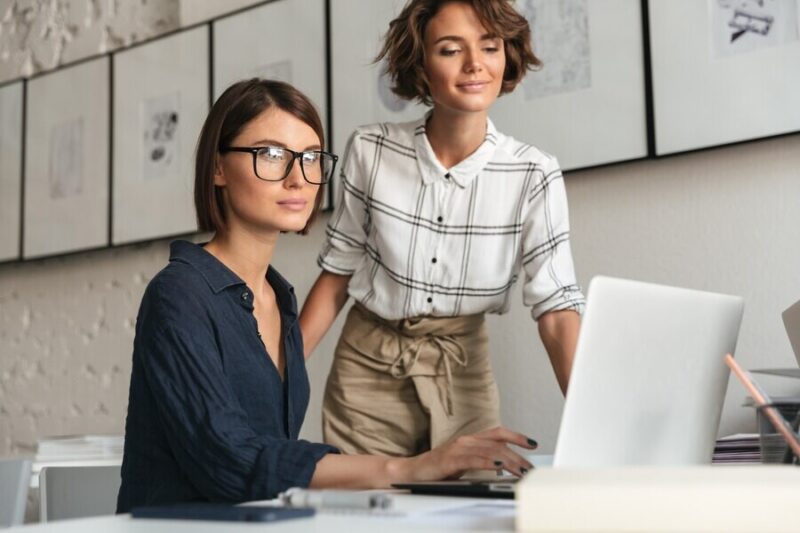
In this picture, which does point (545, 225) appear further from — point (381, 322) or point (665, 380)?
point (665, 380)

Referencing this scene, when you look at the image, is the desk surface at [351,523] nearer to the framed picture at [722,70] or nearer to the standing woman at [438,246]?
the standing woman at [438,246]

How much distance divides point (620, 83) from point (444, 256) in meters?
0.64

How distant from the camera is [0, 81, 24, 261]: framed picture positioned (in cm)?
338

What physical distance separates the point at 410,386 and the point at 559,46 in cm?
89

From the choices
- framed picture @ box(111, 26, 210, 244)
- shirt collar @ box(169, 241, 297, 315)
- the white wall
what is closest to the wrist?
shirt collar @ box(169, 241, 297, 315)

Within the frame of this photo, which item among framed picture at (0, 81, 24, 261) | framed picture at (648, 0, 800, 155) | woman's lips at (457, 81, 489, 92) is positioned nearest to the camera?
woman's lips at (457, 81, 489, 92)

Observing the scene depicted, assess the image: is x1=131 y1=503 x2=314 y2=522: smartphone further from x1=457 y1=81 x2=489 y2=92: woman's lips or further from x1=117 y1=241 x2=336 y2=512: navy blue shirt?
x1=457 y1=81 x2=489 y2=92: woman's lips

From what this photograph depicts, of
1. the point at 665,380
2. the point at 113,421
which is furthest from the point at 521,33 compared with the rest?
the point at 113,421

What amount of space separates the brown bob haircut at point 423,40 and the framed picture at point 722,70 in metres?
0.41

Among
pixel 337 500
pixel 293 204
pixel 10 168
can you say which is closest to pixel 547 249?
pixel 293 204

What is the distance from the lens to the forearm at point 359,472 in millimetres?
1044

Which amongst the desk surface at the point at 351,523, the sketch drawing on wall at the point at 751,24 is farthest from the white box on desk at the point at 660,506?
the sketch drawing on wall at the point at 751,24

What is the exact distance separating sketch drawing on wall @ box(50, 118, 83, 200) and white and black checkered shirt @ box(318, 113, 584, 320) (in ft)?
5.65

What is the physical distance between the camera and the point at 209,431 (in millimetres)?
1030
